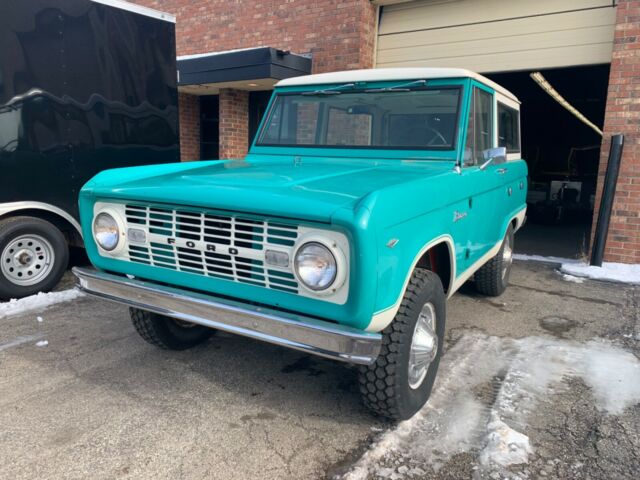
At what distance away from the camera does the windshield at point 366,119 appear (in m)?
3.47

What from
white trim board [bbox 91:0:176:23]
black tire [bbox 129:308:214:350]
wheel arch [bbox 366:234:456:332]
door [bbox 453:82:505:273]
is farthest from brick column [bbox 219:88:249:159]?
wheel arch [bbox 366:234:456:332]

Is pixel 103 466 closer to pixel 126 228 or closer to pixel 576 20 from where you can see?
pixel 126 228

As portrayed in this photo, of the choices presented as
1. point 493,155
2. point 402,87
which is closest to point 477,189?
point 493,155

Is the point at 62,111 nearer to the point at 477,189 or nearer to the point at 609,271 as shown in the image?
the point at 477,189

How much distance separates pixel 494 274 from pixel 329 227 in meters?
3.23

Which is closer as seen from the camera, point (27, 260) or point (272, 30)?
point (27, 260)

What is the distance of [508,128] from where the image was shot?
4.80 m

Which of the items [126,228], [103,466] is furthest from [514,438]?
[126,228]


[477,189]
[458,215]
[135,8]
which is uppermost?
[135,8]

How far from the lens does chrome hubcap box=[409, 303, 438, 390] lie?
8.93ft

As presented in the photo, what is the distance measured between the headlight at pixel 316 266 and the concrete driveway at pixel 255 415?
2.90 feet

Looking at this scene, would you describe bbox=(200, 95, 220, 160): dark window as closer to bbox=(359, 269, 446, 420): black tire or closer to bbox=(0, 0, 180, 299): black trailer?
bbox=(0, 0, 180, 299): black trailer

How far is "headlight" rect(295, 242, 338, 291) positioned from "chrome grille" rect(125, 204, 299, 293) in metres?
0.08

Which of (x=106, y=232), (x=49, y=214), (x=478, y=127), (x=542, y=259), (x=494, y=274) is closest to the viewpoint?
(x=106, y=232)
